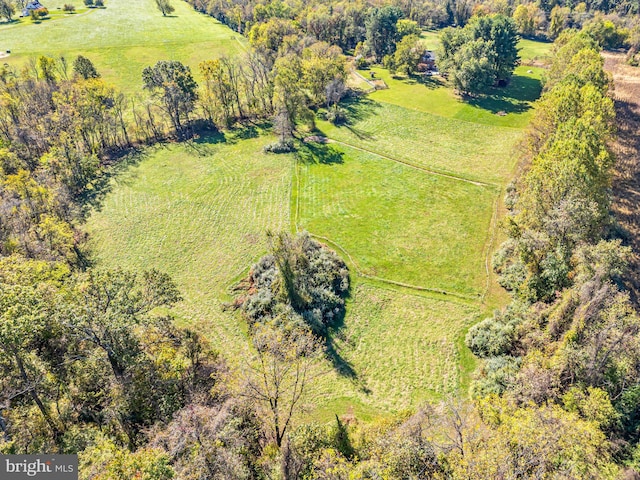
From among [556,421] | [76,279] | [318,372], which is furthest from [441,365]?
[76,279]

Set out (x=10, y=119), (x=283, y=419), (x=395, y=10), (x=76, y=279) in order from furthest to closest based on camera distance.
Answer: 1. (x=395, y=10)
2. (x=10, y=119)
3. (x=76, y=279)
4. (x=283, y=419)

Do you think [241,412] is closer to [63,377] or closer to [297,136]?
[63,377]

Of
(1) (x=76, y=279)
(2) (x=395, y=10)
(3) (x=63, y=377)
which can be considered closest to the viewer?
(3) (x=63, y=377)

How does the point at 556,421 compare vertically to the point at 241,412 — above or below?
above

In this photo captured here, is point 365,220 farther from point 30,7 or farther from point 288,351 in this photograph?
point 30,7

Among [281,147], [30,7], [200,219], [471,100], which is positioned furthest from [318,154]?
[30,7]
